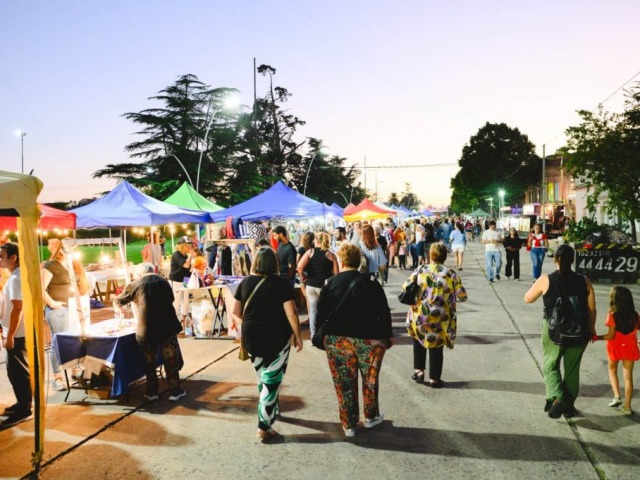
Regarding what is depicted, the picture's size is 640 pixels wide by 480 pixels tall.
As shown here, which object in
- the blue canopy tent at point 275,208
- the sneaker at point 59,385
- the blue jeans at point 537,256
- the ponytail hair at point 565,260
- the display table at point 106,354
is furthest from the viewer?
the blue canopy tent at point 275,208

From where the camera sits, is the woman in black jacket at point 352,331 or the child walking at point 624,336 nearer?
the woman in black jacket at point 352,331

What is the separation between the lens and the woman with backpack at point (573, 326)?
4.34 meters

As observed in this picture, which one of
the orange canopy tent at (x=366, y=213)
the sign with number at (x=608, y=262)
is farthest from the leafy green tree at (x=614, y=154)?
the orange canopy tent at (x=366, y=213)

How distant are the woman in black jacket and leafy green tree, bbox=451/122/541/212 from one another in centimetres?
6428

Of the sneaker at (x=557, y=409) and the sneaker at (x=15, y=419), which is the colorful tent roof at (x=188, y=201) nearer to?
the sneaker at (x=15, y=419)

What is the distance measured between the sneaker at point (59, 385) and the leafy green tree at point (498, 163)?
64252 millimetres

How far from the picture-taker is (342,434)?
4344 mm

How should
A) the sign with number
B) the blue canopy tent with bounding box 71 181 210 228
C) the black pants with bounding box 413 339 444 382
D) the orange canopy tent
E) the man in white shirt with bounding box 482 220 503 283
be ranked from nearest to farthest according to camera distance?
the black pants with bounding box 413 339 444 382, the blue canopy tent with bounding box 71 181 210 228, the sign with number, the man in white shirt with bounding box 482 220 503 283, the orange canopy tent

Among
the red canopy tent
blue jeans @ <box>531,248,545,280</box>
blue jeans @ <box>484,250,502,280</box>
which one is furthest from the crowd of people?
blue jeans @ <box>484,250,502,280</box>

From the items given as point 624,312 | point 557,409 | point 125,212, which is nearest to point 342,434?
point 557,409

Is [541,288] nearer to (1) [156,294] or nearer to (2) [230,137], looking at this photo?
(1) [156,294]

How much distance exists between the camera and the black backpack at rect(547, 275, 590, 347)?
4320mm

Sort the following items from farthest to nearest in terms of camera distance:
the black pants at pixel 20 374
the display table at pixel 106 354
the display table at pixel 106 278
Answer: the display table at pixel 106 278 < the display table at pixel 106 354 < the black pants at pixel 20 374

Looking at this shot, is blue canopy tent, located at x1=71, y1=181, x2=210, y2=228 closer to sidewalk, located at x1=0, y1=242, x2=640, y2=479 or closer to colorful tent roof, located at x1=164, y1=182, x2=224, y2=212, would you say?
colorful tent roof, located at x1=164, y1=182, x2=224, y2=212
